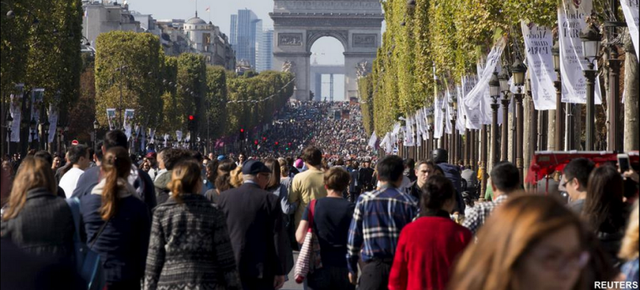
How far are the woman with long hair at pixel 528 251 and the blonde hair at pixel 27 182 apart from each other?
5.15 meters

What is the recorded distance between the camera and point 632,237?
530 centimetres

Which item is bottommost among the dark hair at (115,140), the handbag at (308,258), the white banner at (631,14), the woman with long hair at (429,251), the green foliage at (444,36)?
the handbag at (308,258)

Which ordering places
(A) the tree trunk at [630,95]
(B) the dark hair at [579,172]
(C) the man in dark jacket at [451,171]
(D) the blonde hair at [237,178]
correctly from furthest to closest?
(A) the tree trunk at [630,95] < (C) the man in dark jacket at [451,171] < (D) the blonde hair at [237,178] < (B) the dark hair at [579,172]

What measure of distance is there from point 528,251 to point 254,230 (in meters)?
7.06

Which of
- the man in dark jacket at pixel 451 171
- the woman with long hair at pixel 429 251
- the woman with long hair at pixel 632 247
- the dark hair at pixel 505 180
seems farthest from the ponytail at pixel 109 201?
the man in dark jacket at pixel 451 171

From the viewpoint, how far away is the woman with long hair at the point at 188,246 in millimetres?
9031

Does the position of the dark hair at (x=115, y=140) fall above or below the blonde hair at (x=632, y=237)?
above

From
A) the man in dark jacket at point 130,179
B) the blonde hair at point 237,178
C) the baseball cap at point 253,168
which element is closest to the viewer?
the man in dark jacket at point 130,179

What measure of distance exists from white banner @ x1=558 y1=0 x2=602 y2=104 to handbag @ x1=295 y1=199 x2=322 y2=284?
34.9ft

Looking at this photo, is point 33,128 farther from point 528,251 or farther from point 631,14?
point 528,251

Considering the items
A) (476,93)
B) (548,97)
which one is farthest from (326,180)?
(476,93)

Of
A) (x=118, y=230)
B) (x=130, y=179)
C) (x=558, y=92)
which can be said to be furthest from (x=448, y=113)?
(x=118, y=230)

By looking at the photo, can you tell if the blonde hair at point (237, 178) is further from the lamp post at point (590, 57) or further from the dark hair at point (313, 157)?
the lamp post at point (590, 57)

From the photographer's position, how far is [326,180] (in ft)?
37.0
